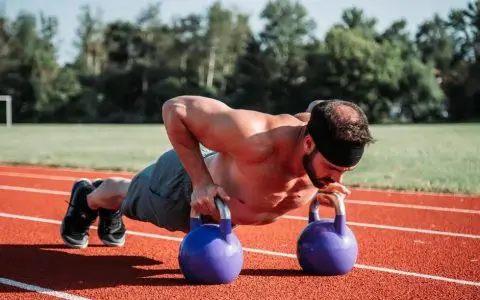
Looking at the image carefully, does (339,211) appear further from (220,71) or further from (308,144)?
(220,71)

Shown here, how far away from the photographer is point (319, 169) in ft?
11.8

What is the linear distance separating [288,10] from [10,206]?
66026mm

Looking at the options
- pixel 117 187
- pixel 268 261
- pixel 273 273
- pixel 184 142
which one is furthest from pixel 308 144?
pixel 117 187

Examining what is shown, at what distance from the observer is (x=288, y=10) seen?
71.2 m

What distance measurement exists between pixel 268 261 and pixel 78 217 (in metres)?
1.55

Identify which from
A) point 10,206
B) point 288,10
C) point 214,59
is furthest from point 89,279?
point 288,10

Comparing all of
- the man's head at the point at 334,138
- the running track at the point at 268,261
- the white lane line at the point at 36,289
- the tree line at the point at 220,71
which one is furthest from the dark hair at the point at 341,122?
the tree line at the point at 220,71

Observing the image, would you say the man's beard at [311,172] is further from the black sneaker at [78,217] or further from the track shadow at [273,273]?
the black sneaker at [78,217]

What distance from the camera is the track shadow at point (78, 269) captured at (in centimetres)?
408

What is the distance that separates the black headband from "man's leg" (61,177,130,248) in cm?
182

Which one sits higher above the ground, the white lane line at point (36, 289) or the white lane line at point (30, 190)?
the white lane line at point (36, 289)

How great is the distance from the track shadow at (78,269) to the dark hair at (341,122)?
4.49ft

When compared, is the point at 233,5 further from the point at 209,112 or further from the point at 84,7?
the point at 209,112

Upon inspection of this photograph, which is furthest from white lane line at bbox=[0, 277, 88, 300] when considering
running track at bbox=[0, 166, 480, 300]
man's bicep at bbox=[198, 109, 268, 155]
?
man's bicep at bbox=[198, 109, 268, 155]
